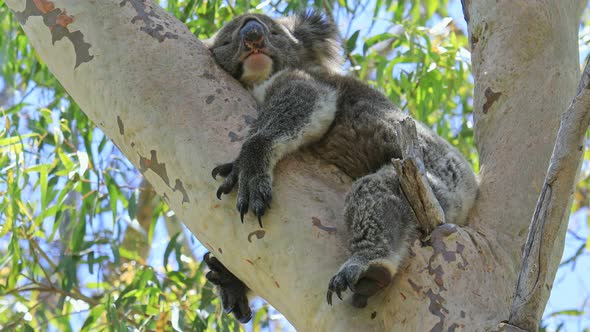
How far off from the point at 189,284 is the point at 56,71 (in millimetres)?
1538

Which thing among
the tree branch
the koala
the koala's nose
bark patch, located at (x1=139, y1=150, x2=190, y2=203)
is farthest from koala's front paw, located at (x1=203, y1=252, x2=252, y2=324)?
the tree branch

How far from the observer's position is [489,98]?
7.25 ft

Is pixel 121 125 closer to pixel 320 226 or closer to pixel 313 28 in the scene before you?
pixel 320 226

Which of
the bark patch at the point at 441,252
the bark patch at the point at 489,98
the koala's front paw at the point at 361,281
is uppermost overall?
the bark patch at the point at 489,98

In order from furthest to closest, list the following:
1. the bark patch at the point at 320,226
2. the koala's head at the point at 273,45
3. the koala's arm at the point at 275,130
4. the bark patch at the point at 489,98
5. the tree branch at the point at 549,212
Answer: the koala's head at the point at 273,45 < the bark patch at the point at 489,98 < the koala's arm at the point at 275,130 < the bark patch at the point at 320,226 < the tree branch at the point at 549,212

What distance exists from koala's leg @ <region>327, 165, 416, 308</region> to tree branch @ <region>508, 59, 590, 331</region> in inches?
11.9

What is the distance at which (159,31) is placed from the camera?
227 cm

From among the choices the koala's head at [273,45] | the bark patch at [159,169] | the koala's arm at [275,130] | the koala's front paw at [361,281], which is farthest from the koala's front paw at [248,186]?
the koala's head at [273,45]

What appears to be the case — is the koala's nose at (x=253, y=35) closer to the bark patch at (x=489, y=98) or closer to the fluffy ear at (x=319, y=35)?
the fluffy ear at (x=319, y=35)

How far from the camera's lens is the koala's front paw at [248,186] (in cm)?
188

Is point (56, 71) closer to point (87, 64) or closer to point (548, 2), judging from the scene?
point (87, 64)

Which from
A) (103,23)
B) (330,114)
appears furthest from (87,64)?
(330,114)

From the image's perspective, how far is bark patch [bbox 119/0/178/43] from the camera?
7.41 ft

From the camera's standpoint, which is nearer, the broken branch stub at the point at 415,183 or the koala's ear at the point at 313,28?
the broken branch stub at the point at 415,183
